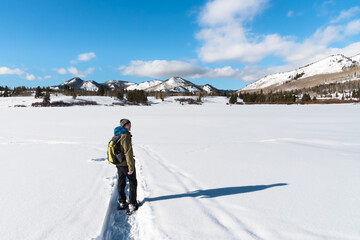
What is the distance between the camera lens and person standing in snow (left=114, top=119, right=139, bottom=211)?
14.6ft

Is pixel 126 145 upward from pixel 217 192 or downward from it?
upward

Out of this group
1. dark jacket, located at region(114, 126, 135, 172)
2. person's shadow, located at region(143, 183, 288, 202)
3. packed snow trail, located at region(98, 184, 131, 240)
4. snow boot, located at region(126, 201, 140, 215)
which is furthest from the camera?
person's shadow, located at region(143, 183, 288, 202)

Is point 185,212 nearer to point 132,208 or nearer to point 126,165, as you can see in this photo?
point 132,208

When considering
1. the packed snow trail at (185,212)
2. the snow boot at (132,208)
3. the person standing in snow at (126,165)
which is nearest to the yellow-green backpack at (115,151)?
the person standing in snow at (126,165)

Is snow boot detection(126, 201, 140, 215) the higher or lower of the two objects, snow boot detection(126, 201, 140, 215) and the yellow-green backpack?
the lower

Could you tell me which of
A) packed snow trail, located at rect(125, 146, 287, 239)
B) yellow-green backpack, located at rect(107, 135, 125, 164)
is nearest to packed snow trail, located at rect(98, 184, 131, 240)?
packed snow trail, located at rect(125, 146, 287, 239)

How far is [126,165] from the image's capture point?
4703mm

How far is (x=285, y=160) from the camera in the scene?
8.48m

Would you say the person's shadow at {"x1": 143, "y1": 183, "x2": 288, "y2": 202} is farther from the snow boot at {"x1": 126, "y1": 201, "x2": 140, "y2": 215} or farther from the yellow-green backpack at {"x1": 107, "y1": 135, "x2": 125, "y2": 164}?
the yellow-green backpack at {"x1": 107, "y1": 135, "x2": 125, "y2": 164}

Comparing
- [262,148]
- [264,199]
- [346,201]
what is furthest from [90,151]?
[346,201]

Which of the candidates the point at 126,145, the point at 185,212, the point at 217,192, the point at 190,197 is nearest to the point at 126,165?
the point at 126,145

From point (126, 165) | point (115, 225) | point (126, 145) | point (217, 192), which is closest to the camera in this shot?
point (115, 225)

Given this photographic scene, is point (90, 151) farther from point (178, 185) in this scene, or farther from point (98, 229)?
point (98, 229)

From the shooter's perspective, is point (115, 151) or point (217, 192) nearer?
point (115, 151)
